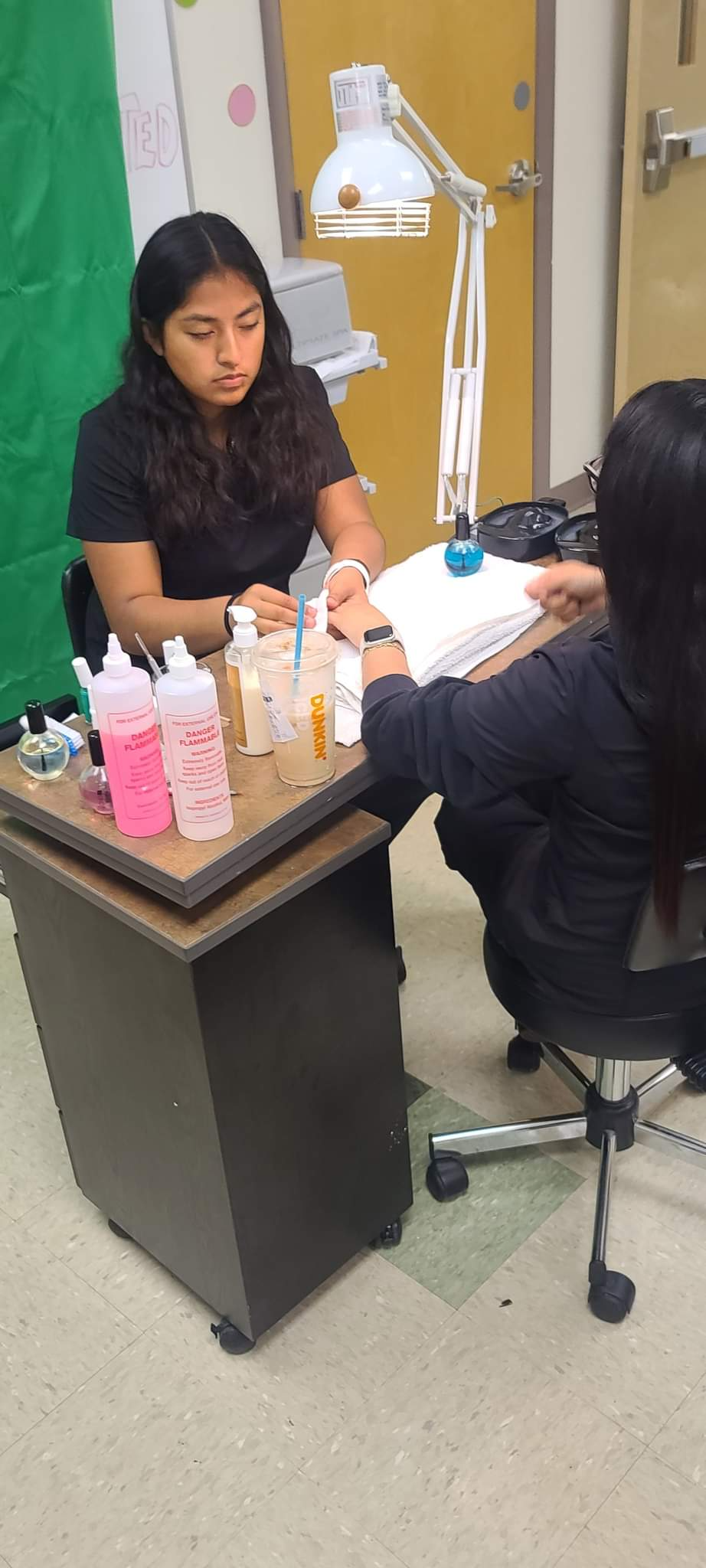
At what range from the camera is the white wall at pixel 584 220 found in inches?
129

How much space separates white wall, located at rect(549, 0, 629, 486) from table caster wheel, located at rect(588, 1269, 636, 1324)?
2613 mm

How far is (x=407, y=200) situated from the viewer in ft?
4.47

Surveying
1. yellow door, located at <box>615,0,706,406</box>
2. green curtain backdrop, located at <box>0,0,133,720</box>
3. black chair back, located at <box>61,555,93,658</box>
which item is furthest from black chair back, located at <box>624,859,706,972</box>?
yellow door, located at <box>615,0,706,406</box>

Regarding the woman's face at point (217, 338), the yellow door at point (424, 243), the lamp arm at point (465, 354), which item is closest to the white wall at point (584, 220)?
the yellow door at point (424, 243)

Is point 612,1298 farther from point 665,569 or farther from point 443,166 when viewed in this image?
point 443,166

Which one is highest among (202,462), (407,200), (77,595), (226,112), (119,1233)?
(226,112)

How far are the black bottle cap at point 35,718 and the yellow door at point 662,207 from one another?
281cm

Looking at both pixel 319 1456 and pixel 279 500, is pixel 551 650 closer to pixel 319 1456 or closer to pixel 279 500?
pixel 279 500

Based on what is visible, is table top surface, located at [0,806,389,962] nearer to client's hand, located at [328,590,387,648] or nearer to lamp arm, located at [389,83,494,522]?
client's hand, located at [328,590,387,648]

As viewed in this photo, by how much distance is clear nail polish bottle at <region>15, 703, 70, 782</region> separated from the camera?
125cm

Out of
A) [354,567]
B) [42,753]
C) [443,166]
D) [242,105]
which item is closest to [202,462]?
[354,567]

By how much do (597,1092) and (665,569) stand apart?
0.79 m

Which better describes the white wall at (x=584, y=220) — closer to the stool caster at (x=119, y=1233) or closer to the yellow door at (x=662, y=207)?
the yellow door at (x=662, y=207)

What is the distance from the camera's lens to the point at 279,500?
1739 millimetres
